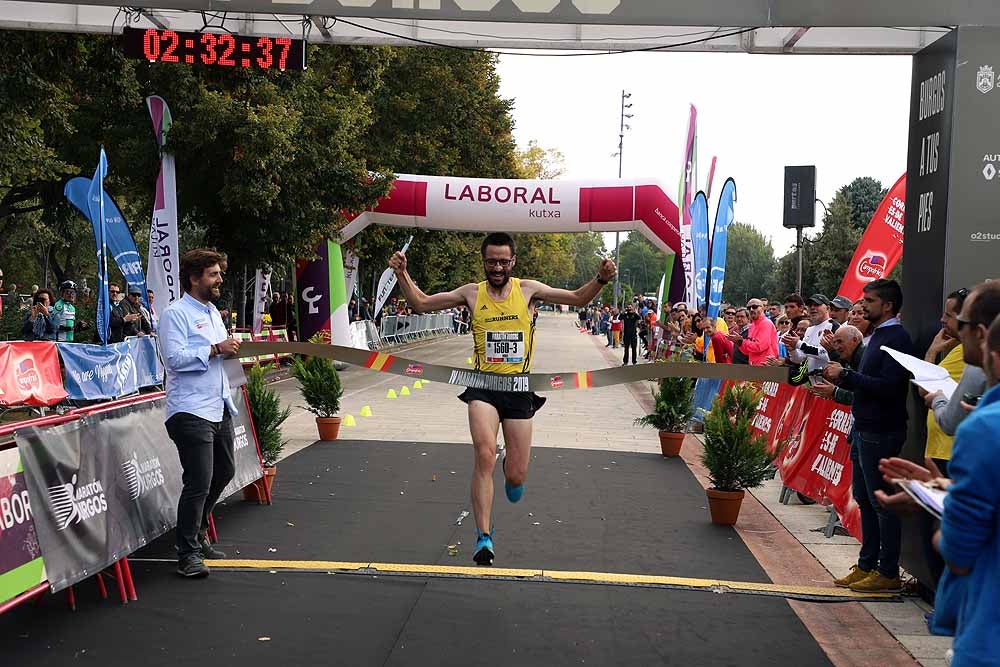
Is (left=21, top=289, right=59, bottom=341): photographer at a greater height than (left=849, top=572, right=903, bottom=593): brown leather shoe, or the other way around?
(left=21, top=289, right=59, bottom=341): photographer

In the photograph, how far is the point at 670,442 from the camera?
12164mm

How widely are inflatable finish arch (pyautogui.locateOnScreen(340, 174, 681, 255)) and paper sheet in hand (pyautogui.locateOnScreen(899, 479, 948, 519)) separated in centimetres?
1939

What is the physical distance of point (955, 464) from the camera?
2604 mm

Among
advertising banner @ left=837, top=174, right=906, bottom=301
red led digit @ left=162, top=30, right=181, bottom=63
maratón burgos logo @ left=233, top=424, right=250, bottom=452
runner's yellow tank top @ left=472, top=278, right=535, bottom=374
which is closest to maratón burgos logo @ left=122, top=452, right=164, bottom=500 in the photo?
maratón burgos logo @ left=233, top=424, right=250, bottom=452

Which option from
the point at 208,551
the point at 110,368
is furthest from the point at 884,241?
the point at 110,368

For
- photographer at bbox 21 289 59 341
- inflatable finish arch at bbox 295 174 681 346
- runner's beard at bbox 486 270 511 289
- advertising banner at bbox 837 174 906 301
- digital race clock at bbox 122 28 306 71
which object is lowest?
photographer at bbox 21 289 59 341

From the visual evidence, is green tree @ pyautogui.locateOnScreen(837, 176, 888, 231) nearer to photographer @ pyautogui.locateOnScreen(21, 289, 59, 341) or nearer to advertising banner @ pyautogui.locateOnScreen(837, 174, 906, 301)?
advertising banner @ pyautogui.locateOnScreen(837, 174, 906, 301)

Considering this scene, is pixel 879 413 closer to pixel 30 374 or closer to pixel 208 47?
pixel 208 47

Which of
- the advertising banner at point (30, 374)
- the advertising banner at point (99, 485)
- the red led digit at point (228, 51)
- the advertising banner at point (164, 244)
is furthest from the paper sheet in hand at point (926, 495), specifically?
the advertising banner at point (164, 244)

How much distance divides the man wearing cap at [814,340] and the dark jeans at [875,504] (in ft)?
1.78

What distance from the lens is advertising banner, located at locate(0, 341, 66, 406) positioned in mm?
12422

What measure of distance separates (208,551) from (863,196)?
86032 mm

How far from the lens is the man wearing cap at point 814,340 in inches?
250

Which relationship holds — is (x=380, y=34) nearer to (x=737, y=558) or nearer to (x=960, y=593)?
(x=737, y=558)
